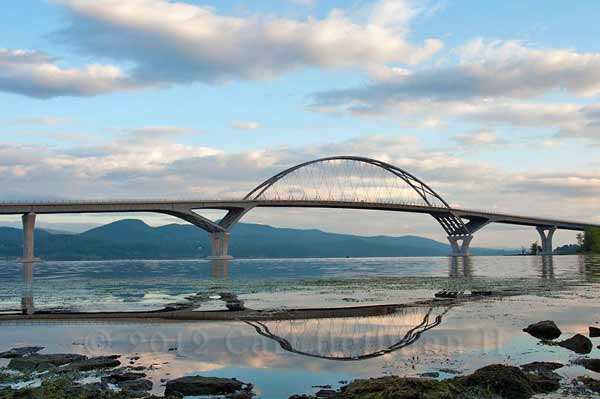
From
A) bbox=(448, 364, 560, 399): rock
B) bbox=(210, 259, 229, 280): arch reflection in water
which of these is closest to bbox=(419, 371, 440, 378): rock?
bbox=(448, 364, 560, 399): rock

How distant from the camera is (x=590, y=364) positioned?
43.8ft

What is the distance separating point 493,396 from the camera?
1068 centimetres

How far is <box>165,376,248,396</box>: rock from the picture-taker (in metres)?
11.4

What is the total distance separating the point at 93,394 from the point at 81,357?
13.4ft

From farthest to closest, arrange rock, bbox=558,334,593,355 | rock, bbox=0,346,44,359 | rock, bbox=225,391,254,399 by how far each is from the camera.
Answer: rock, bbox=0,346,44,359 < rock, bbox=558,334,593,355 < rock, bbox=225,391,254,399

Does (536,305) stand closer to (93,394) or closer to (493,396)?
(493,396)

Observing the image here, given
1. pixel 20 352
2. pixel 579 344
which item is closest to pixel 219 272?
pixel 20 352

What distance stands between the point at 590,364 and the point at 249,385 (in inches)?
297

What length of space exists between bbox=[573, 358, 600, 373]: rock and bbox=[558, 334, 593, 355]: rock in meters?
1.34

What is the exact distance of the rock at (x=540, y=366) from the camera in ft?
42.5

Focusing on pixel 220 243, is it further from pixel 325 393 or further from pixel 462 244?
pixel 325 393

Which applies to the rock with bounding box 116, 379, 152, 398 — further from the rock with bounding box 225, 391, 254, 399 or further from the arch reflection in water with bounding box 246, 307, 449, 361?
the arch reflection in water with bounding box 246, 307, 449, 361

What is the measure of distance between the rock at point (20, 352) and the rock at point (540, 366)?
1210 cm

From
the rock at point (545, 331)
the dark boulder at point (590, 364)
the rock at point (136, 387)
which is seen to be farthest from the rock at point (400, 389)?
the rock at point (545, 331)
